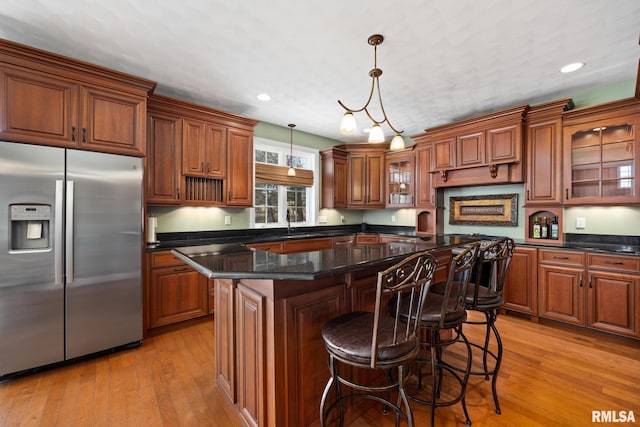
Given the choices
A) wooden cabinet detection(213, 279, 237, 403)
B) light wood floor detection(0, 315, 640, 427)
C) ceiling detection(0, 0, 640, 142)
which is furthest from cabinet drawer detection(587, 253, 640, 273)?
wooden cabinet detection(213, 279, 237, 403)

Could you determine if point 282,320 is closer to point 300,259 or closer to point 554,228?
point 300,259

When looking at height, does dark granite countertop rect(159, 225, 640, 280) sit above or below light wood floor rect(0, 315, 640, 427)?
above

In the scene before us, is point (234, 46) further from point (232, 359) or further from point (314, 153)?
point (314, 153)

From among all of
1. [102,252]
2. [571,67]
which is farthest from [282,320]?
[571,67]

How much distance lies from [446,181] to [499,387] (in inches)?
117

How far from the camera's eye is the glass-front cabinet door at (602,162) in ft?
9.78

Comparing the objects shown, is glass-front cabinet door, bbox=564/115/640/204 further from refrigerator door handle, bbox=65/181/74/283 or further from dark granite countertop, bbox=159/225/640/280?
refrigerator door handle, bbox=65/181/74/283

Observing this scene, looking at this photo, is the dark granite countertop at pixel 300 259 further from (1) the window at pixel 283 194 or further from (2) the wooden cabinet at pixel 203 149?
(1) the window at pixel 283 194

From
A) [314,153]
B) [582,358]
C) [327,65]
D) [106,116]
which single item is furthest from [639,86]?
[106,116]

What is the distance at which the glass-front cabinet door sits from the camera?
9.78 feet

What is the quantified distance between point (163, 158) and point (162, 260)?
119 cm

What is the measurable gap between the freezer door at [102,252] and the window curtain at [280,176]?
1.92 metres

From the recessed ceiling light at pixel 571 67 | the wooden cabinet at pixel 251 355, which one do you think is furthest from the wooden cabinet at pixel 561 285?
the wooden cabinet at pixel 251 355

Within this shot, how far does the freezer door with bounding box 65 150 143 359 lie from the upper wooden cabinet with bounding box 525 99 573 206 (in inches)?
179
